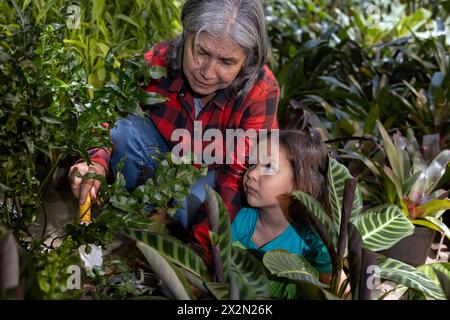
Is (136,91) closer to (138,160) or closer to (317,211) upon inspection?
(317,211)

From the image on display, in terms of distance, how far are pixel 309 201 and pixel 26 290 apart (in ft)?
2.14

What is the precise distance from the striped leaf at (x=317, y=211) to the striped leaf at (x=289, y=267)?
10 centimetres

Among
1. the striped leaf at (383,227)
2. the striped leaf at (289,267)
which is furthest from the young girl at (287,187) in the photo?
the striped leaf at (289,267)

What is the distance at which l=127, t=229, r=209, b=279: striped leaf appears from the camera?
1167mm

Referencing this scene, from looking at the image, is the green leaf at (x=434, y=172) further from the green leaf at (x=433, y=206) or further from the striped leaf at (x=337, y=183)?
the striped leaf at (x=337, y=183)

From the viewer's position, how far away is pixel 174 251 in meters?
1.18

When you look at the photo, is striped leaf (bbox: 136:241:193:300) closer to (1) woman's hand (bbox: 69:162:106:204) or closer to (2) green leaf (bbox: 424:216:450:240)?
(1) woman's hand (bbox: 69:162:106:204)

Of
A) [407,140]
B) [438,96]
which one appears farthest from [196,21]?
[438,96]

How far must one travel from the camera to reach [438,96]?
8.84 feet

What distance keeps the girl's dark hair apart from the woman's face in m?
0.25

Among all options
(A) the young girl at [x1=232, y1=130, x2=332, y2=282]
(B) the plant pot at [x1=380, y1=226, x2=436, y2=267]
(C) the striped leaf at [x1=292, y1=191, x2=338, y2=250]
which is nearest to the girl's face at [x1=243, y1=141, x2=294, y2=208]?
(A) the young girl at [x1=232, y1=130, x2=332, y2=282]

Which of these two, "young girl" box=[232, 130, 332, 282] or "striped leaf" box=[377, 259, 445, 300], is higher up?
"young girl" box=[232, 130, 332, 282]

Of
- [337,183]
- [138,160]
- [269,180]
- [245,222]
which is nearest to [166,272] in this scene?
[337,183]

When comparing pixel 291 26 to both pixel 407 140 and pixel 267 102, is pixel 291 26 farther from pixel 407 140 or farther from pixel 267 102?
pixel 267 102
